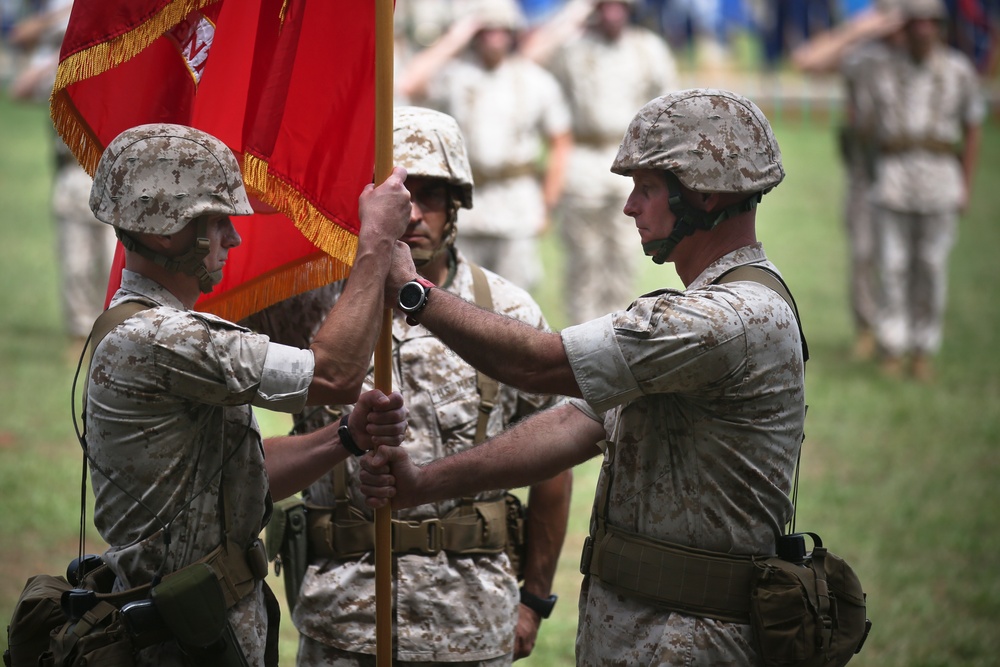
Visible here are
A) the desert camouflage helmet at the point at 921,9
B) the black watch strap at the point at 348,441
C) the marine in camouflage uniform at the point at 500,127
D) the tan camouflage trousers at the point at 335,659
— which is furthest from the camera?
the marine in camouflage uniform at the point at 500,127

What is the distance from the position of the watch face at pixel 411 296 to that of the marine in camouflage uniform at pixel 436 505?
55 cm

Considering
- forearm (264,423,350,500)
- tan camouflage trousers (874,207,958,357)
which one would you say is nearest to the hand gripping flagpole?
forearm (264,423,350,500)

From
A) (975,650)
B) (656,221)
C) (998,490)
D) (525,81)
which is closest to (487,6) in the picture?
(525,81)

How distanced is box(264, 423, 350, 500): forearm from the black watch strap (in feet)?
0.10

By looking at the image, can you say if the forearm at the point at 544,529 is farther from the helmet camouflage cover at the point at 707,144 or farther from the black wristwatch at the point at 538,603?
the helmet camouflage cover at the point at 707,144

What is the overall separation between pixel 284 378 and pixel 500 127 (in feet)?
28.9

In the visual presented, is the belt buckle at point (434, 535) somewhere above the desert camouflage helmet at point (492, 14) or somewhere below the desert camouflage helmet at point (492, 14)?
below

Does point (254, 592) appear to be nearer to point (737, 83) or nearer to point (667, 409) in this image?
point (667, 409)

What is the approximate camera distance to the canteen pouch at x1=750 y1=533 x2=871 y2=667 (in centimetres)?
361

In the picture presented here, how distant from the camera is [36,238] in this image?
18844 mm

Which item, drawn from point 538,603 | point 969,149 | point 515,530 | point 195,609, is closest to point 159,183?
point 195,609

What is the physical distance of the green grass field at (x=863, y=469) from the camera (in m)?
7.17

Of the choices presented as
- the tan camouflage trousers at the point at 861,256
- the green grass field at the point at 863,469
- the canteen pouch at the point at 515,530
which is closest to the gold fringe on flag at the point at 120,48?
the canteen pouch at the point at 515,530

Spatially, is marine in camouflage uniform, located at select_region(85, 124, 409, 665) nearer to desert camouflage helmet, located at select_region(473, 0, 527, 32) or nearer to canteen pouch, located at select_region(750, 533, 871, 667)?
canteen pouch, located at select_region(750, 533, 871, 667)
